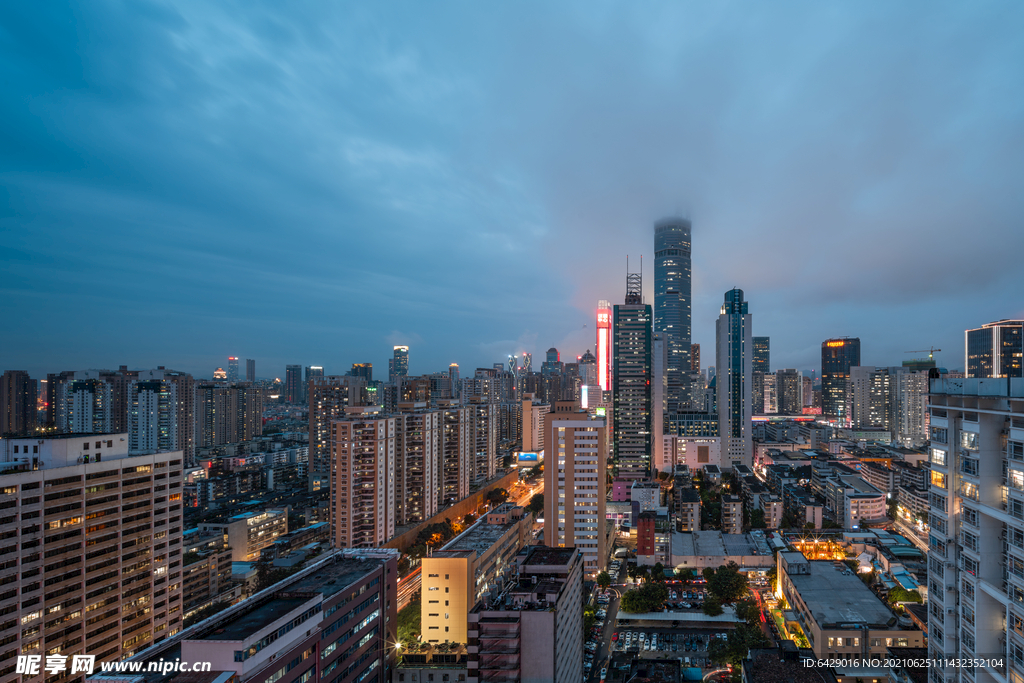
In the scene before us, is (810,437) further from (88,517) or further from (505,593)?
(88,517)

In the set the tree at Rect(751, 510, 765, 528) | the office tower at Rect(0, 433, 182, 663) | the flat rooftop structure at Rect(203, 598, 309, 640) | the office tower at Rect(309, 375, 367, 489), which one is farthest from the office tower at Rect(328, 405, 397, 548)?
the tree at Rect(751, 510, 765, 528)

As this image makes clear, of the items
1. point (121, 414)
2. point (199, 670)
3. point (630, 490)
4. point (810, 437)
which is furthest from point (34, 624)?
point (810, 437)

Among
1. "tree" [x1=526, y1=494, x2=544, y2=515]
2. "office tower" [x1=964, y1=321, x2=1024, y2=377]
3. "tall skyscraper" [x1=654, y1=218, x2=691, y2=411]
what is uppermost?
"tall skyscraper" [x1=654, y1=218, x2=691, y2=411]

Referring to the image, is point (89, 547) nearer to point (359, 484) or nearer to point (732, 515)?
point (359, 484)

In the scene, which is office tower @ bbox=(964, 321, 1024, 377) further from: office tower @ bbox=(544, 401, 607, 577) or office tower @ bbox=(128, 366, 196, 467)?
office tower @ bbox=(128, 366, 196, 467)

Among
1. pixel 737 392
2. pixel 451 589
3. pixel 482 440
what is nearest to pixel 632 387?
pixel 737 392

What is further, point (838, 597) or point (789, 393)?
point (789, 393)

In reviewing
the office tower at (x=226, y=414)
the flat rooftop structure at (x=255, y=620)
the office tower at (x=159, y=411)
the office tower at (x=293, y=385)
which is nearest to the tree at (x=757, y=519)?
the flat rooftop structure at (x=255, y=620)
